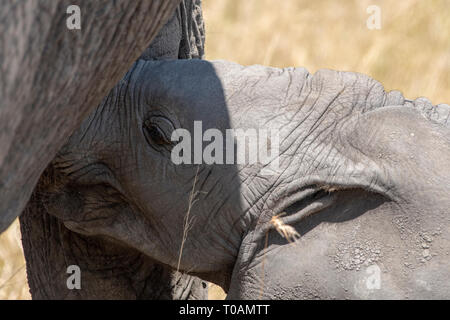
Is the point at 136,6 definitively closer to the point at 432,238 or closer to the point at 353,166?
the point at 353,166

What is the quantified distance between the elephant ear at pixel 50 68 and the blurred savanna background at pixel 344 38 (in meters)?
3.21

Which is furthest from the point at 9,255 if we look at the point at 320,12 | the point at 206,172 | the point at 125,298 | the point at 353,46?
the point at 320,12

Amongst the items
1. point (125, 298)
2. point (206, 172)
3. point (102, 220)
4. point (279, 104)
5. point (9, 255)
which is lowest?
point (9, 255)

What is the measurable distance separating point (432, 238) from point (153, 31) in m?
0.87

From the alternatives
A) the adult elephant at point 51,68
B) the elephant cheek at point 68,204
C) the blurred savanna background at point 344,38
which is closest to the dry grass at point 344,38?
the blurred savanna background at point 344,38

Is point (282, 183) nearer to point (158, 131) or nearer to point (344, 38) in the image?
point (158, 131)

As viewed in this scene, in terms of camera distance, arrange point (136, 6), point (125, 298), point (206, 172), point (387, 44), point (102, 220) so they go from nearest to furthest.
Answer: point (136, 6) → point (206, 172) → point (102, 220) → point (125, 298) → point (387, 44)

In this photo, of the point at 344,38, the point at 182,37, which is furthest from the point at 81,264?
the point at 344,38

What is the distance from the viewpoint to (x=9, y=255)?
14.4 ft

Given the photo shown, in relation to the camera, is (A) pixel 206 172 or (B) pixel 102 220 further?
(B) pixel 102 220

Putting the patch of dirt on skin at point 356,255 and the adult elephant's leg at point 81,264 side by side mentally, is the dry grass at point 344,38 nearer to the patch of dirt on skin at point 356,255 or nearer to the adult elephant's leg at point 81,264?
the adult elephant's leg at point 81,264

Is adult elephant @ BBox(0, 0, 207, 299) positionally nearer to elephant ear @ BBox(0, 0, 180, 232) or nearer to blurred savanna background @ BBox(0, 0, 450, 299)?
elephant ear @ BBox(0, 0, 180, 232)

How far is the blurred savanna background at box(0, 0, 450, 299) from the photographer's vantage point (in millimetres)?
5816

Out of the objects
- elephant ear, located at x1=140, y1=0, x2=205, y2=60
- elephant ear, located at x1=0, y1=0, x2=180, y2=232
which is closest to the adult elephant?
elephant ear, located at x1=0, y1=0, x2=180, y2=232
